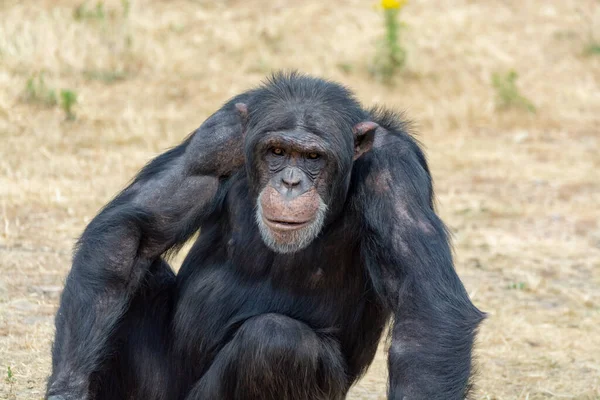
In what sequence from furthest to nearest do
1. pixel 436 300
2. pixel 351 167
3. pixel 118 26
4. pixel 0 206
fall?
pixel 118 26, pixel 0 206, pixel 351 167, pixel 436 300

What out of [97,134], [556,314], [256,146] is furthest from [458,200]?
[256,146]

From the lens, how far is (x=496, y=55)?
14172 millimetres

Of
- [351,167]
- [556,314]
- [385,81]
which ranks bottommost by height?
[556,314]

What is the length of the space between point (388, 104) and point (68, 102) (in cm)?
381

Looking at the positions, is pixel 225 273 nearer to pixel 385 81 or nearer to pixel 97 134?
pixel 97 134

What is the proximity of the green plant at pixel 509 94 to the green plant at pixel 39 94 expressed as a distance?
207 inches

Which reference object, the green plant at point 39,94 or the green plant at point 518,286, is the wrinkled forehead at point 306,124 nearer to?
the green plant at point 518,286

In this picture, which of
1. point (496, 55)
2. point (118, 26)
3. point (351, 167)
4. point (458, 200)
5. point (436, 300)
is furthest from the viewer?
point (496, 55)

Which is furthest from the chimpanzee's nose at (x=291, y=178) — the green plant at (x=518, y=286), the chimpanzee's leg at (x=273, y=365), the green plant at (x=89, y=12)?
the green plant at (x=89, y=12)

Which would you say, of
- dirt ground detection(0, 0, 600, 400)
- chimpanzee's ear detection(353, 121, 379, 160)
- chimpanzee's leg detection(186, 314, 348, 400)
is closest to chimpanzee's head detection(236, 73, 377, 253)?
chimpanzee's ear detection(353, 121, 379, 160)

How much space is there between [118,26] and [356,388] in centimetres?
769

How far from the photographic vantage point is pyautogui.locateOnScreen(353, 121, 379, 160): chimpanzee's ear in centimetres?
539

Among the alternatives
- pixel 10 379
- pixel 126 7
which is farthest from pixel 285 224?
pixel 126 7

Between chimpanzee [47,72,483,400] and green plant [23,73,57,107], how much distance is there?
20.8 ft
